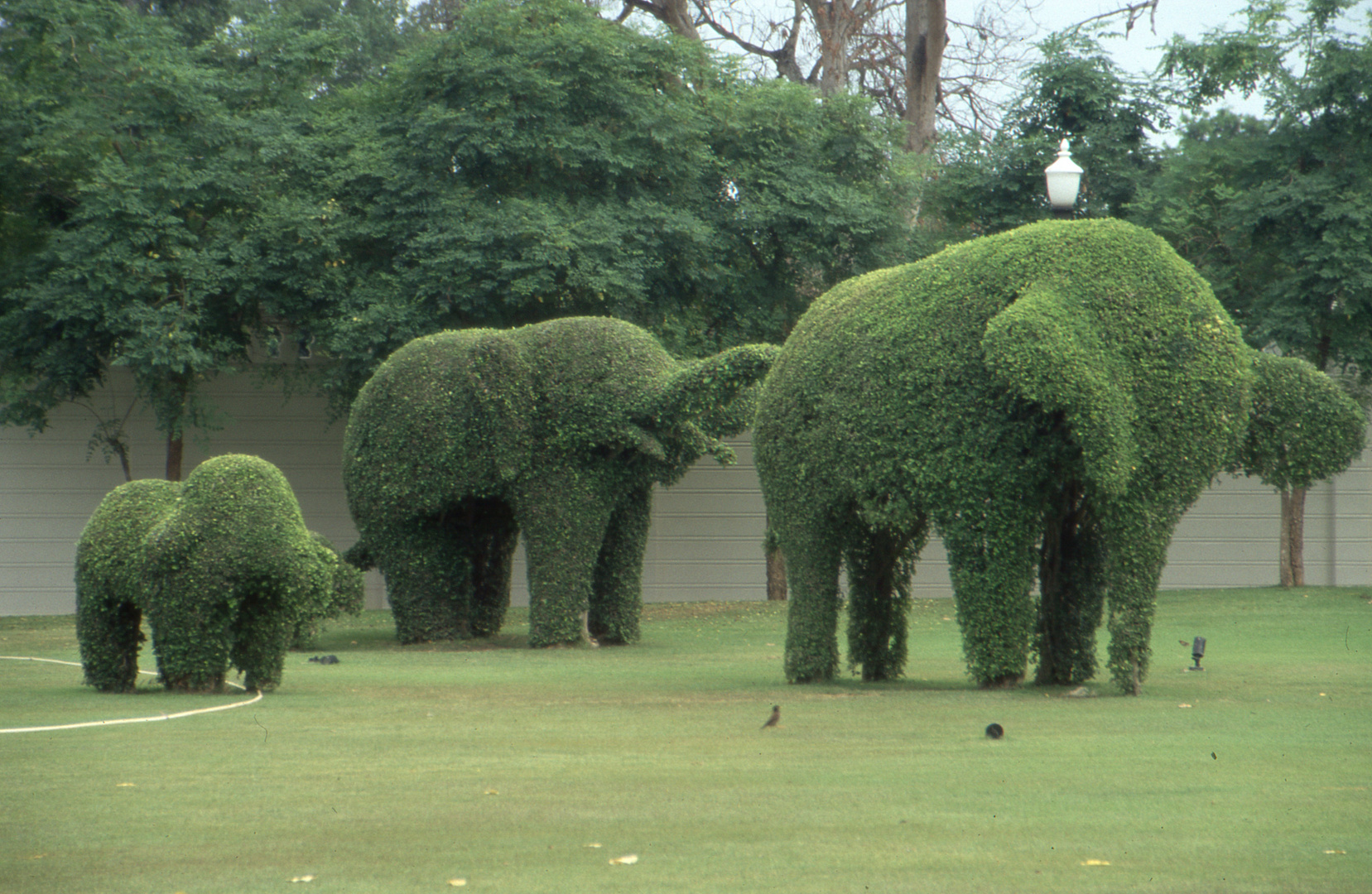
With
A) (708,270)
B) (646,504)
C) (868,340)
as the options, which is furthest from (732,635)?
(868,340)

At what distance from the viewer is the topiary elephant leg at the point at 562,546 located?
1493cm

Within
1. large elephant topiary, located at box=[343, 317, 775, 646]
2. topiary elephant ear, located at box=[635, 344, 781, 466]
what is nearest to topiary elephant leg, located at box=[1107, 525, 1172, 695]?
topiary elephant ear, located at box=[635, 344, 781, 466]

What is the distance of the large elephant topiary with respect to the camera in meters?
14.8

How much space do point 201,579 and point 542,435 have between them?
5.50 m

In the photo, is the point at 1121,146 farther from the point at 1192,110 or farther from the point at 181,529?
the point at 181,529

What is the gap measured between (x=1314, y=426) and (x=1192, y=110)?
40.4 feet

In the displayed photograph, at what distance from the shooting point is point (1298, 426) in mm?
10180

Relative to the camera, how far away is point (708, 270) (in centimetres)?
2022

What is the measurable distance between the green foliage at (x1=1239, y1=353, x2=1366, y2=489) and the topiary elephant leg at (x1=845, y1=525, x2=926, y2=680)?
8.56 feet

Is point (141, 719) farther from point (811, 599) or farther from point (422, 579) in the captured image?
point (422, 579)

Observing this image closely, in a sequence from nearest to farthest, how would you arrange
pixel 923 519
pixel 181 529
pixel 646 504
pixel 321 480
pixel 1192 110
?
pixel 181 529 → pixel 923 519 → pixel 646 504 → pixel 1192 110 → pixel 321 480

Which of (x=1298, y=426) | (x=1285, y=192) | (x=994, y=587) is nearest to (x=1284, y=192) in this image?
(x=1285, y=192)

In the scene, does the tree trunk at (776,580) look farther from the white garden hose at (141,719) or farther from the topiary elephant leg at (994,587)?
the white garden hose at (141,719)

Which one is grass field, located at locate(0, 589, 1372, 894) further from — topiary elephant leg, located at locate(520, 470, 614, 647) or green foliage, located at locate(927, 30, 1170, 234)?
green foliage, located at locate(927, 30, 1170, 234)
